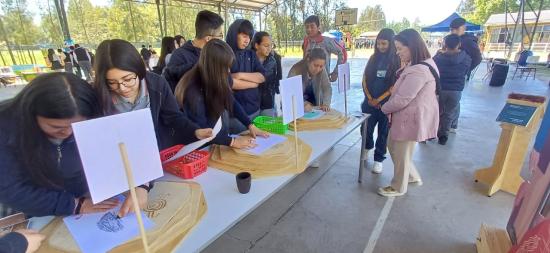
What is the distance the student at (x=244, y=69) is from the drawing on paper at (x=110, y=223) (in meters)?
1.19

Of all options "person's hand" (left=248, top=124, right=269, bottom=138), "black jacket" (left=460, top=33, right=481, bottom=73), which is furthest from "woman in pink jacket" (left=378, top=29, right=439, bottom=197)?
"black jacket" (left=460, top=33, right=481, bottom=73)

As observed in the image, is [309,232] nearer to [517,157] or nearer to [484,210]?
[484,210]

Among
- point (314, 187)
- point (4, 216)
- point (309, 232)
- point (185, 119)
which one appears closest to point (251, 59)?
point (185, 119)

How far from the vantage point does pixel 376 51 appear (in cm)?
225

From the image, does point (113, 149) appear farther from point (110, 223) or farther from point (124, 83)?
point (124, 83)

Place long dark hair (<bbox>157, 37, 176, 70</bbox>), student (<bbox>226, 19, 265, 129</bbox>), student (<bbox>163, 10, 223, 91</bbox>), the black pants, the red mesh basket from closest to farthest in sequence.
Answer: the red mesh basket, student (<bbox>163, 10, 223, 91</bbox>), student (<bbox>226, 19, 265, 129</bbox>), the black pants, long dark hair (<bbox>157, 37, 176, 70</bbox>)

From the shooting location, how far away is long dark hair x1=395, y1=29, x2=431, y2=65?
173cm

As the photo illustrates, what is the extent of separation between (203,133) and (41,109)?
647mm

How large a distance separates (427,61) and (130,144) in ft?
5.74

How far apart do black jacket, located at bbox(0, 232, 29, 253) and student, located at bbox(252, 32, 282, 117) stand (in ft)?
5.70

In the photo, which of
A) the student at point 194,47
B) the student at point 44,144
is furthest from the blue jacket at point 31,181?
the student at point 194,47

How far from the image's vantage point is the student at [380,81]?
217cm

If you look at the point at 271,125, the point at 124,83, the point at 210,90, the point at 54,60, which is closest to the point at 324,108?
the point at 271,125

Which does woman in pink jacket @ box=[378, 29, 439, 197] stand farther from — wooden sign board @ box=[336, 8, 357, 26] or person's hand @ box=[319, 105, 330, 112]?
wooden sign board @ box=[336, 8, 357, 26]
